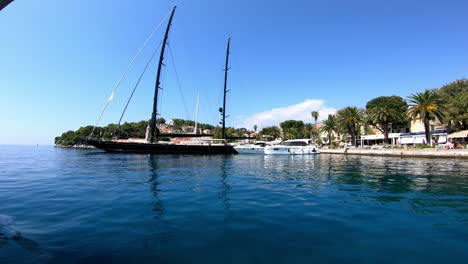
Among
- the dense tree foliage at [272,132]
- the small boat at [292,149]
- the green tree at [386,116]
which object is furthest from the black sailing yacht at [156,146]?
the dense tree foliage at [272,132]

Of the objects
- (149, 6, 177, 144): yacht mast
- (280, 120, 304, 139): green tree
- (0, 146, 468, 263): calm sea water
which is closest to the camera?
(0, 146, 468, 263): calm sea water

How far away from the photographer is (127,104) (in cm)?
4391

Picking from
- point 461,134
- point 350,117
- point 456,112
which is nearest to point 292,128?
point 350,117

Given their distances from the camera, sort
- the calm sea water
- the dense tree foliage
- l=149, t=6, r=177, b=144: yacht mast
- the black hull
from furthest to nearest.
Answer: the dense tree foliage → l=149, t=6, r=177, b=144: yacht mast → the black hull → the calm sea water

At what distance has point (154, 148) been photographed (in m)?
42.8

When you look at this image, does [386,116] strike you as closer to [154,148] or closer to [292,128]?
[292,128]

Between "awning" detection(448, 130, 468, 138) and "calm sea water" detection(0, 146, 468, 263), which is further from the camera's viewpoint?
"awning" detection(448, 130, 468, 138)

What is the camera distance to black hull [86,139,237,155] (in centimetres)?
4241

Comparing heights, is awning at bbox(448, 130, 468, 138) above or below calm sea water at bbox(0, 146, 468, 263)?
above

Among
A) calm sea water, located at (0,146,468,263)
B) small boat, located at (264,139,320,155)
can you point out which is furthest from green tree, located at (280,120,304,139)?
calm sea water, located at (0,146,468,263)

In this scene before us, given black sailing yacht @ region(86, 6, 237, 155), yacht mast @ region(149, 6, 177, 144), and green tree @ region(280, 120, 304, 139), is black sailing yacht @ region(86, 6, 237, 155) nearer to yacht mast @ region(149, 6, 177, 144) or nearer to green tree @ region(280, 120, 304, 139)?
yacht mast @ region(149, 6, 177, 144)

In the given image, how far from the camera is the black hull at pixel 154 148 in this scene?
42406 millimetres

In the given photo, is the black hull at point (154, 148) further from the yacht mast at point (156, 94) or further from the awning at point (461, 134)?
the awning at point (461, 134)

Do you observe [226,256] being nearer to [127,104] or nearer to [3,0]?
[3,0]
